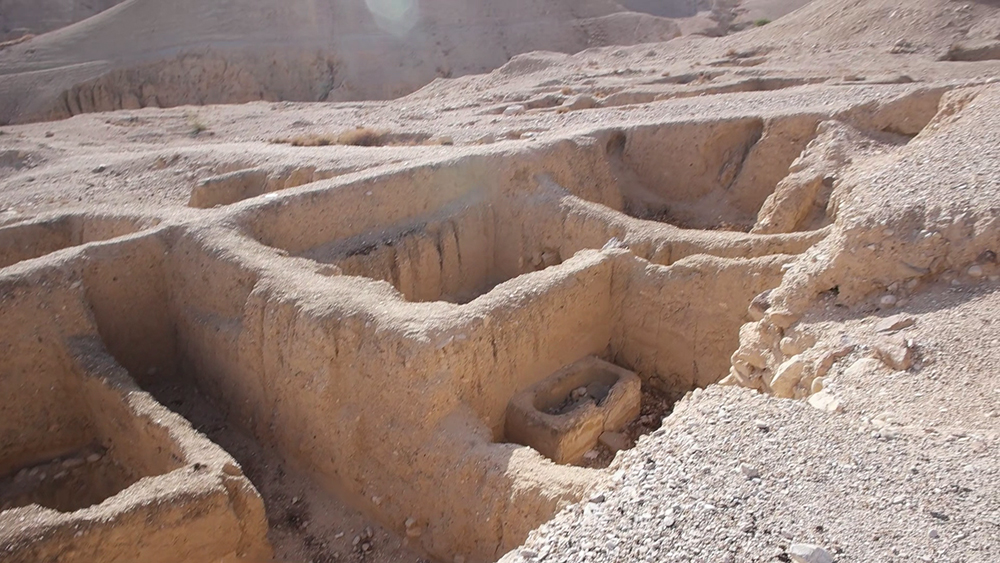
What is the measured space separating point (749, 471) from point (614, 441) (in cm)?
419

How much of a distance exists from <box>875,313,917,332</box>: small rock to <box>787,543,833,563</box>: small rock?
9.41 feet

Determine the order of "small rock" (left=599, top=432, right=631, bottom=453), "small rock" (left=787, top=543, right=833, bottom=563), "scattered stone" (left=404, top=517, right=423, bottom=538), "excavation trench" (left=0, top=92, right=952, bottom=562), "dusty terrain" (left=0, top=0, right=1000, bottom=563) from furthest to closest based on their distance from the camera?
"small rock" (left=599, top=432, right=631, bottom=453), "scattered stone" (left=404, top=517, right=423, bottom=538), "excavation trench" (left=0, top=92, right=952, bottom=562), "dusty terrain" (left=0, top=0, right=1000, bottom=563), "small rock" (left=787, top=543, right=833, bottom=563)

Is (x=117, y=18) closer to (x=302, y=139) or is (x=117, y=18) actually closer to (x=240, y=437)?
(x=302, y=139)

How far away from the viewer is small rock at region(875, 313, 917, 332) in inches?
215

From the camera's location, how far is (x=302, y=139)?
14.1 meters

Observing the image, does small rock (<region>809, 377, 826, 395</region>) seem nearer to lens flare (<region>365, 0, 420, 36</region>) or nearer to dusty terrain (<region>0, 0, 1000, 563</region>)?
dusty terrain (<region>0, 0, 1000, 563</region>)

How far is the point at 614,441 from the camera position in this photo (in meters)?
7.91

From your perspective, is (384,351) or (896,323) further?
(384,351)

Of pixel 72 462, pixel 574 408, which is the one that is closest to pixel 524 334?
pixel 574 408

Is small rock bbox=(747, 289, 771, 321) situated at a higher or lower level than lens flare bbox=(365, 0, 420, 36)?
lower

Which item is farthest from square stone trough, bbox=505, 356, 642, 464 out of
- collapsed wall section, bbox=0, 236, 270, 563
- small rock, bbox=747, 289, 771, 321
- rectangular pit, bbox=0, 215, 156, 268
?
rectangular pit, bbox=0, 215, 156, 268

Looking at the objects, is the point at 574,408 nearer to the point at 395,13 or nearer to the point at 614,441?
the point at 614,441

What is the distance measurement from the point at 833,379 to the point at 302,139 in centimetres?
1152

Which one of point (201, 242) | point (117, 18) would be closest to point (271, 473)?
point (201, 242)
